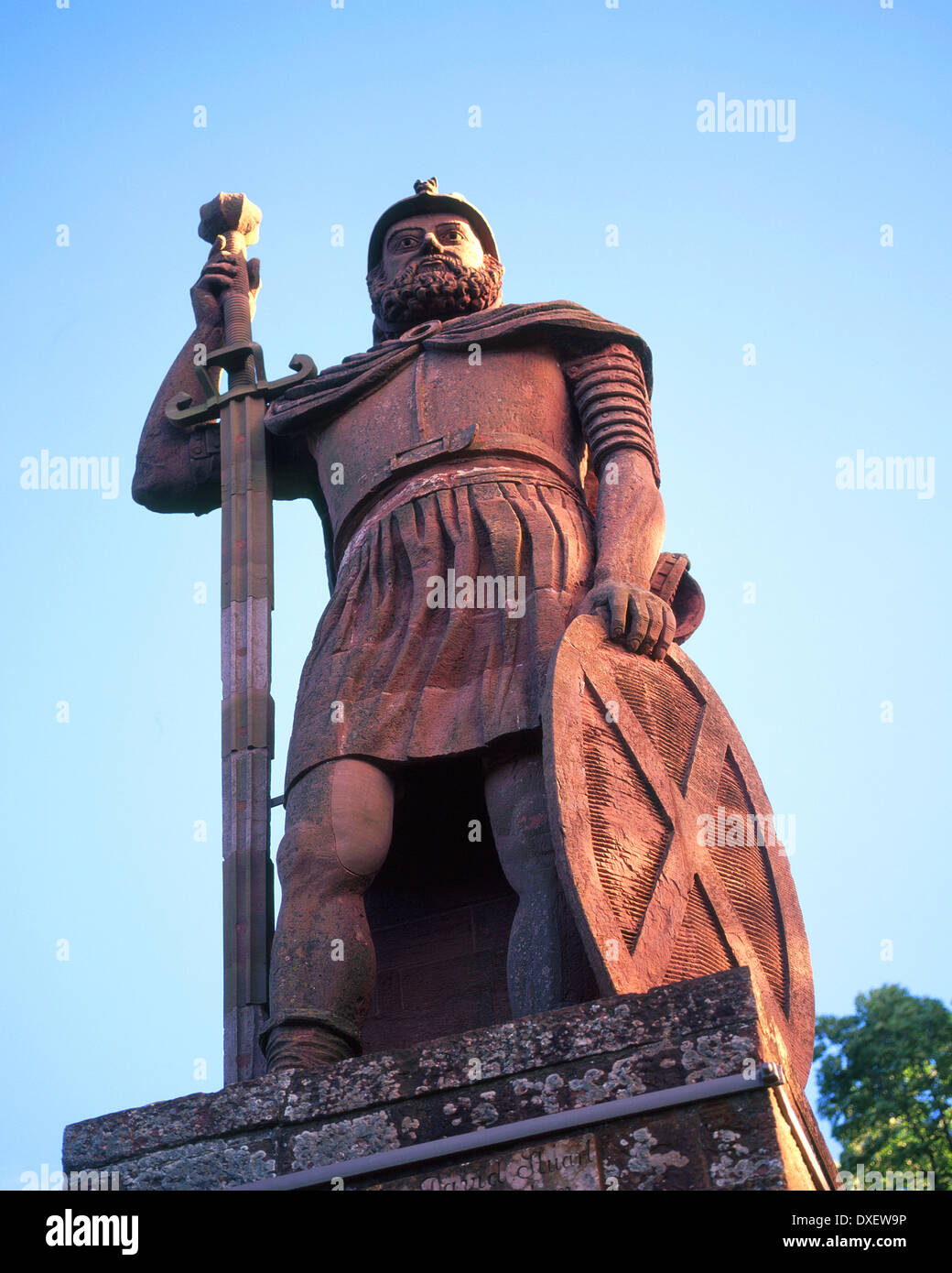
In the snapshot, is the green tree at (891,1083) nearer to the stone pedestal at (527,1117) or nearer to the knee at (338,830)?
the knee at (338,830)

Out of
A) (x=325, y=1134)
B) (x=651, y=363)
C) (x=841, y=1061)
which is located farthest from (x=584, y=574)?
(x=841, y=1061)

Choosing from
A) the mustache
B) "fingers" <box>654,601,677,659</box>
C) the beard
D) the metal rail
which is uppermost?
the mustache

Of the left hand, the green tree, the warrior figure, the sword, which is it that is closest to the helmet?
the warrior figure

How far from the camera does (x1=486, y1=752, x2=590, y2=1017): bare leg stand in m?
6.88

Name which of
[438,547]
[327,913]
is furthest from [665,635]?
[327,913]

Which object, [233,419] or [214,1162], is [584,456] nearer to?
[233,419]

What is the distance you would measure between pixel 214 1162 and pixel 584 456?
4160 millimetres

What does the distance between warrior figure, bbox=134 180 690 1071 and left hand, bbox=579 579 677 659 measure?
11 mm

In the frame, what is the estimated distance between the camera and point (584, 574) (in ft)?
27.0

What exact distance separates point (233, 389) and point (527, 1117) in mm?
4919

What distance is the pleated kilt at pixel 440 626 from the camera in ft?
25.3

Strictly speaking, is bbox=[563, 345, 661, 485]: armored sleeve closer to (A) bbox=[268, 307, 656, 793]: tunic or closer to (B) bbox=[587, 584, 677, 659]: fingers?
(A) bbox=[268, 307, 656, 793]: tunic

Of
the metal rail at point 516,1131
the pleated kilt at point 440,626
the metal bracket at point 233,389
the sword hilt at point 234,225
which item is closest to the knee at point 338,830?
the pleated kilt at point 440,626
